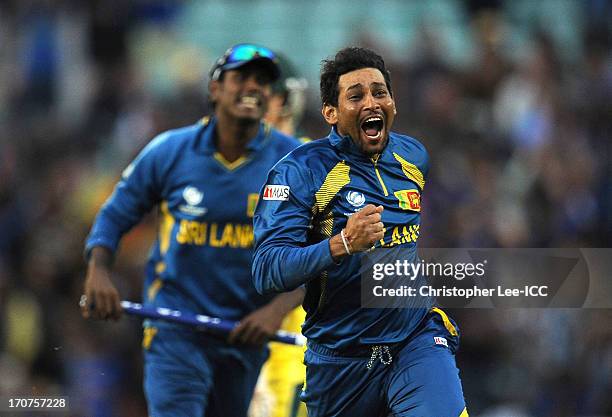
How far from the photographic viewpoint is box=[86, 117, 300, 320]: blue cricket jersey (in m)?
7.20

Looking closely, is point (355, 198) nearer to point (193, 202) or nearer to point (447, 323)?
point (447, 323)

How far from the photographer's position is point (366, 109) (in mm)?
5711

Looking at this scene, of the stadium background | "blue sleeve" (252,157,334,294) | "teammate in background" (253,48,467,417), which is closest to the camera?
"blue sleeve" (252,157,334,294)

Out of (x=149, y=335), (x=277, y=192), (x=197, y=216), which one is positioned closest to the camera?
(x=277, y=192)

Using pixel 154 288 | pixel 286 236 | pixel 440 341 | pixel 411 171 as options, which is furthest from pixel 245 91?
pixel 440 341

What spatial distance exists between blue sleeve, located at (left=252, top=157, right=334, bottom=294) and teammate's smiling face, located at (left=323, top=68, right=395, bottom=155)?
306 millimetres

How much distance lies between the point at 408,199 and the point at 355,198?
0.91 feet

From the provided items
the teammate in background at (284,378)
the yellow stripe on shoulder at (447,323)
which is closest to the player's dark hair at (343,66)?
the yellow stripe on shoulder at (447,323)

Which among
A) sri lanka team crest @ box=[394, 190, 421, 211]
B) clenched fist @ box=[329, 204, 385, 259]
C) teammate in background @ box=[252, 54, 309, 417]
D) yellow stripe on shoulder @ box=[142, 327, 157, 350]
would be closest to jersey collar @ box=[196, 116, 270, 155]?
teammate in background @ box=[252, 54, 309, 417]

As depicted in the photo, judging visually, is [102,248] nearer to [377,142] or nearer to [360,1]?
[377,142]

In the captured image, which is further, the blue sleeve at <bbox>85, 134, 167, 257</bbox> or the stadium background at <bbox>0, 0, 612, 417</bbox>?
the stadium background at <bbox>0, 0, 612, 417</bbox>

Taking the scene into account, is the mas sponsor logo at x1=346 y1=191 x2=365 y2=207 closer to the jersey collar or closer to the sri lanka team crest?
the sri lanka team crest

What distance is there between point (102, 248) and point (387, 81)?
2.21 m

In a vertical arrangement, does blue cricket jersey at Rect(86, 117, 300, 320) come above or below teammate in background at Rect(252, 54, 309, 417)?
above
